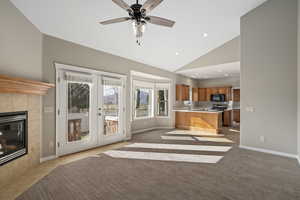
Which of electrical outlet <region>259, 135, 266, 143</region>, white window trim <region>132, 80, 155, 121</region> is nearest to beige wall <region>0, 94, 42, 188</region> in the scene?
white window trim <region>132, 80, 155, 121</region>

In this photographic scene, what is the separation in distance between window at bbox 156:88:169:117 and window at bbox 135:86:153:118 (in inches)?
16.0

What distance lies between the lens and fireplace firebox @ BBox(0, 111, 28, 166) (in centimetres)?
255

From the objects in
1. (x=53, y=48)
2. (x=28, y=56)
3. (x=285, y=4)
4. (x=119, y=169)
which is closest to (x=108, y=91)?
(x=53, y=48)

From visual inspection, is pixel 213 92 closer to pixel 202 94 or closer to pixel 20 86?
pixel 202 94

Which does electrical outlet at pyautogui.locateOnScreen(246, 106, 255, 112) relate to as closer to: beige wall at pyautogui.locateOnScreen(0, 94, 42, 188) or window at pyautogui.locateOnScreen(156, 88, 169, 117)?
window at pyautogui.locateOnScreen(156, 88, 169, 117)

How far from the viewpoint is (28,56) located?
10.2 feet

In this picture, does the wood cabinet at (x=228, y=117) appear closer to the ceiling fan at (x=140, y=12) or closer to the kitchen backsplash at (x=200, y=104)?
the kitchen backsplash at (x=200, y=104)

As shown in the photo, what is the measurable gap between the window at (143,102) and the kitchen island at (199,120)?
1.34 metres

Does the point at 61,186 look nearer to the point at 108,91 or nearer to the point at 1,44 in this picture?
the point at 1,44

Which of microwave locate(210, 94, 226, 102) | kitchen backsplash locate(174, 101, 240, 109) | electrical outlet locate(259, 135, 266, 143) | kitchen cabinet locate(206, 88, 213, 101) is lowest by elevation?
electrical outlet locate(259, 135, 266, 143)

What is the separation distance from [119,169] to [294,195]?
9.01 ft

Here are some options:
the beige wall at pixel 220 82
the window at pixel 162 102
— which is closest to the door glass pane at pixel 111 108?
the window at pixel 162 102

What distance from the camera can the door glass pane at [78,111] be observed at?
3975mm

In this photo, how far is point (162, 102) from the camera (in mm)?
7711
